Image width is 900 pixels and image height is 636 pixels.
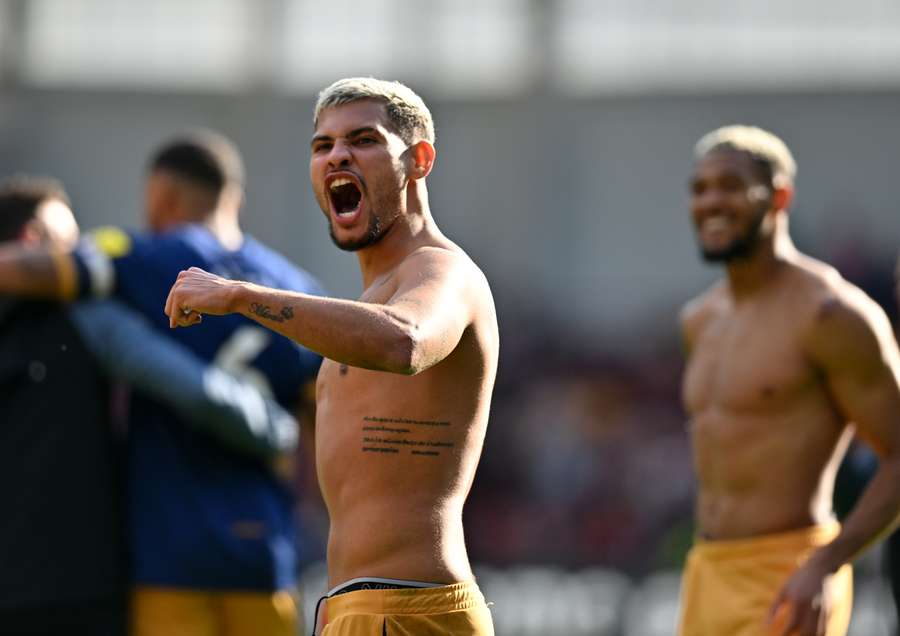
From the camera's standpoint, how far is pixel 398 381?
3.87 m

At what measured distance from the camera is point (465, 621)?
3.84m

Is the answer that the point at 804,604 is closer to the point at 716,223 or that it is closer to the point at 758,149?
the point at 716,223

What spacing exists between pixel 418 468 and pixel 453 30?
70.7 feet

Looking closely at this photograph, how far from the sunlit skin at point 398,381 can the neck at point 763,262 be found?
1.90 m

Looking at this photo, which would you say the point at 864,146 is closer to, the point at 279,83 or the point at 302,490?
the point at 279,83

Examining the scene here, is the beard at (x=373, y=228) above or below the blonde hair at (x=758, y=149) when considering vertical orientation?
below

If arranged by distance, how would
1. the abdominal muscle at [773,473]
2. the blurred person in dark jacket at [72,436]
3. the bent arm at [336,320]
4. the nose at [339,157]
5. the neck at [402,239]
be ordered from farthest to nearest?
the blurred person in dark jacket at [72,436], the abdominal muscle at [773,473], the neck at [402,239], the nose at [339,157], the bent arm at [336,320]

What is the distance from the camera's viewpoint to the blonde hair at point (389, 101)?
159 inches

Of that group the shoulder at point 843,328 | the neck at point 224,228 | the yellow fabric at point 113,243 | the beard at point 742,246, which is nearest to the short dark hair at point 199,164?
the neck at point 224,228

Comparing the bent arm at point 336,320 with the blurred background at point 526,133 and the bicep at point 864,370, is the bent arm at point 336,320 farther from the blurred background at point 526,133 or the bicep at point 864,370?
the blurred background at point 526,133

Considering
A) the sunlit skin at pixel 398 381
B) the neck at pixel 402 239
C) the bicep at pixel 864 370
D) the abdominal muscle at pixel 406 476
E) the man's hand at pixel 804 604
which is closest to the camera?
the sunlit skin at pixel 398 381

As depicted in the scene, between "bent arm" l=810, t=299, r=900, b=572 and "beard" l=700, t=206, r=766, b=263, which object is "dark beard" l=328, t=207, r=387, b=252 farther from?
"beard" l=700, t=206, r=766, b=263

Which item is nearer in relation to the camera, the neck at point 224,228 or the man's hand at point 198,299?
the man's hand at point 198,299

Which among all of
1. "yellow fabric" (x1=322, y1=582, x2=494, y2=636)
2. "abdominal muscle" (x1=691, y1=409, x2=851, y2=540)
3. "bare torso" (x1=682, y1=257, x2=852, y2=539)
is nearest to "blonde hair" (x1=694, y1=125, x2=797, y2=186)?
"bare torso" (x1=682, y1=257, x2=852, y2=539)
